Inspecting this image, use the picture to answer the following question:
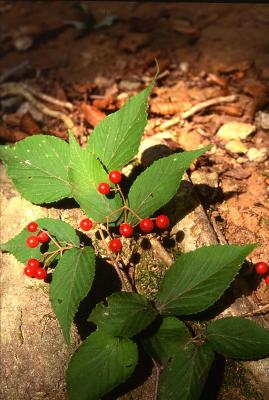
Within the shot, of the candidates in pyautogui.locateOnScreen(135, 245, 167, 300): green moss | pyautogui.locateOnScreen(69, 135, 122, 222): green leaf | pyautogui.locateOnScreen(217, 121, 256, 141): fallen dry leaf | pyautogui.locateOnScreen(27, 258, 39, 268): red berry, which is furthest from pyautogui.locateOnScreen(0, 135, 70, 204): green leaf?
pyautogui.locateOnScreen(217, 121, 256, 141): fallen dry leaf

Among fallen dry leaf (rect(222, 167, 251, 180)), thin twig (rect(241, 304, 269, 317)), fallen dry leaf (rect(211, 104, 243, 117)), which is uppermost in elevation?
fallen dry leaf (rect(211, 104, 243, 117))

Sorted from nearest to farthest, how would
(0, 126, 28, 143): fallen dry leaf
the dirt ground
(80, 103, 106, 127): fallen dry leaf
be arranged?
the dirt ground → (0, 126, 28, 143): fallen dry leaf → (80, 103, 106, 127): fallen dry leaf

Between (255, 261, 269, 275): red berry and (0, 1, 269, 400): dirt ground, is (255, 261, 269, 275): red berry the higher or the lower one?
the lower one

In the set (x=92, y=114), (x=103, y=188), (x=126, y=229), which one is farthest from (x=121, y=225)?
(x=92, y=114)

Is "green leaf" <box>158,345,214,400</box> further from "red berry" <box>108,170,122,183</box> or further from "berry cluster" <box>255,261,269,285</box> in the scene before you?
"red berry" <box>108,170,122,183</box>

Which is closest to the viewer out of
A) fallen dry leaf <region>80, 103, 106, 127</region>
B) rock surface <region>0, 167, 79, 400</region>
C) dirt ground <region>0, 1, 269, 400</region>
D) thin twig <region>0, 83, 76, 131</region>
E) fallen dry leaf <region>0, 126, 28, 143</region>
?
rock surface <region>0, 167, 79, 400</region>

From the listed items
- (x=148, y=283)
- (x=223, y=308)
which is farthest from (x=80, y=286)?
(x=223, y=308)

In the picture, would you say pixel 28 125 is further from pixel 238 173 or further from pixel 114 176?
pixel 238 173

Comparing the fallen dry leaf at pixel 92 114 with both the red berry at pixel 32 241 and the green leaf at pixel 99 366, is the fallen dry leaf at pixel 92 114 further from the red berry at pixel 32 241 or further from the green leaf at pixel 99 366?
the green leaf at pixel 99 366
